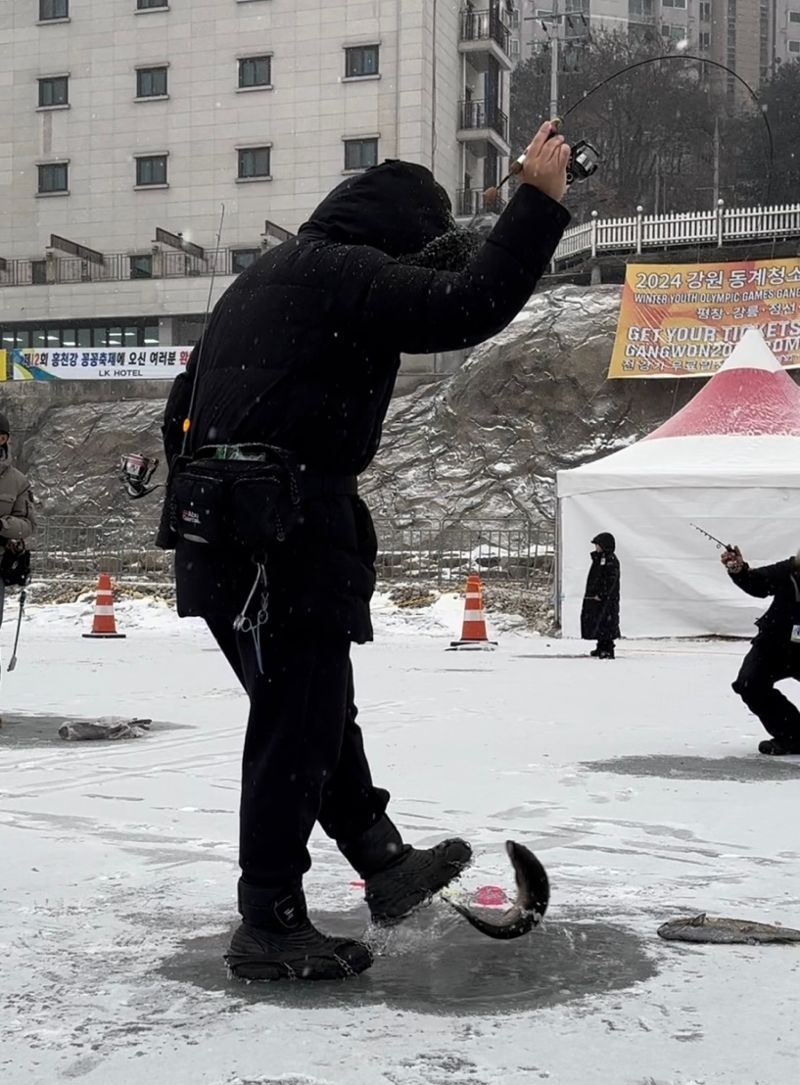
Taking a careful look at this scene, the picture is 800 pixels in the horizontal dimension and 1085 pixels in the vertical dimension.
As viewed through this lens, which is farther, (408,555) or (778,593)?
(408,555)

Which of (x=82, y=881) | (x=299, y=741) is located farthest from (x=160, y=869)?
(x=299, y=741)

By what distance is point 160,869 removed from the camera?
12.0 feet

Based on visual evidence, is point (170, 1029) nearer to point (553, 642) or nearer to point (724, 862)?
point (724, 862)

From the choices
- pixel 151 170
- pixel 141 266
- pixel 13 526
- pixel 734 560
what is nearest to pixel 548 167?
pixel 734 560

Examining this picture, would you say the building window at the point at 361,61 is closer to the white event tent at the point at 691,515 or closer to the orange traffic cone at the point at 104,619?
the white event tent at the point at 691,515

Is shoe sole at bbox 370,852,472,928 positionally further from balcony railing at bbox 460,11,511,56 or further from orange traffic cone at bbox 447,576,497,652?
balcony railing at bbox 460,11,511,56

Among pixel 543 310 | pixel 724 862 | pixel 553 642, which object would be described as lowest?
pixel 553 642

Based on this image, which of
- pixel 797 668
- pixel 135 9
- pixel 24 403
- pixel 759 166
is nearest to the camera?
pixel 797 668

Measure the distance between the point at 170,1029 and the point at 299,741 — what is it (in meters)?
0.62

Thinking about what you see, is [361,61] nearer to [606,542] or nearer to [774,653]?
[606,542]

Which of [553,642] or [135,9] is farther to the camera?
[135,9]

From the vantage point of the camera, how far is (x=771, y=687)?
6867mm

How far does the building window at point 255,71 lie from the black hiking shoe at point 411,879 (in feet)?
125

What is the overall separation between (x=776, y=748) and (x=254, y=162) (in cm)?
3494
